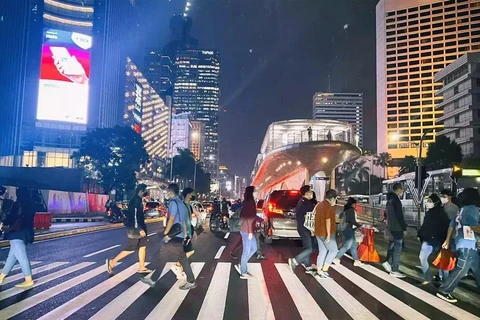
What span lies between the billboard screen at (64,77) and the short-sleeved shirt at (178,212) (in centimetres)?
6607

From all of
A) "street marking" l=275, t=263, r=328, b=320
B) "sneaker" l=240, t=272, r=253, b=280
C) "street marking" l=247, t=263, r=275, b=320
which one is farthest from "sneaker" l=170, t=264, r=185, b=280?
"street marking" l=275, t=263, r=328, b=320

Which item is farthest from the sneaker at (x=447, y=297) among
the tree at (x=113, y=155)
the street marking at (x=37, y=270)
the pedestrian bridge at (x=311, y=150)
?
the pedestrian bridge at (x=311, y=150)

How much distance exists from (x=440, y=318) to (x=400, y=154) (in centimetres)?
12733

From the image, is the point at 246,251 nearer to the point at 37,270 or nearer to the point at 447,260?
the point at 447,260

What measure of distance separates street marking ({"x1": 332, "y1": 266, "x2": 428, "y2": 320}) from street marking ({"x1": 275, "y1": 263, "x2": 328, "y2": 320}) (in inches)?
42.8

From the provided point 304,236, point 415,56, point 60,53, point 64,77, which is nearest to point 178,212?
point 304,236

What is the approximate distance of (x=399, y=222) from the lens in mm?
8445

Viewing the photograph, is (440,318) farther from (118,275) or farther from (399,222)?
(118,275)

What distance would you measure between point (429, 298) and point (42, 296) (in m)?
6.21

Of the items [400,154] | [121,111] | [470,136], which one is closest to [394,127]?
[400,154]

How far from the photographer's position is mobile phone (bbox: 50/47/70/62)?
66.9 metres

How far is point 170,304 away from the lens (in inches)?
236

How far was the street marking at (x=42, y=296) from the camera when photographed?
18.1 ft

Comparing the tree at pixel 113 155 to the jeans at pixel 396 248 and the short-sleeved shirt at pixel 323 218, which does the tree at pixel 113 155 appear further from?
the jeans at pixel 396 248
